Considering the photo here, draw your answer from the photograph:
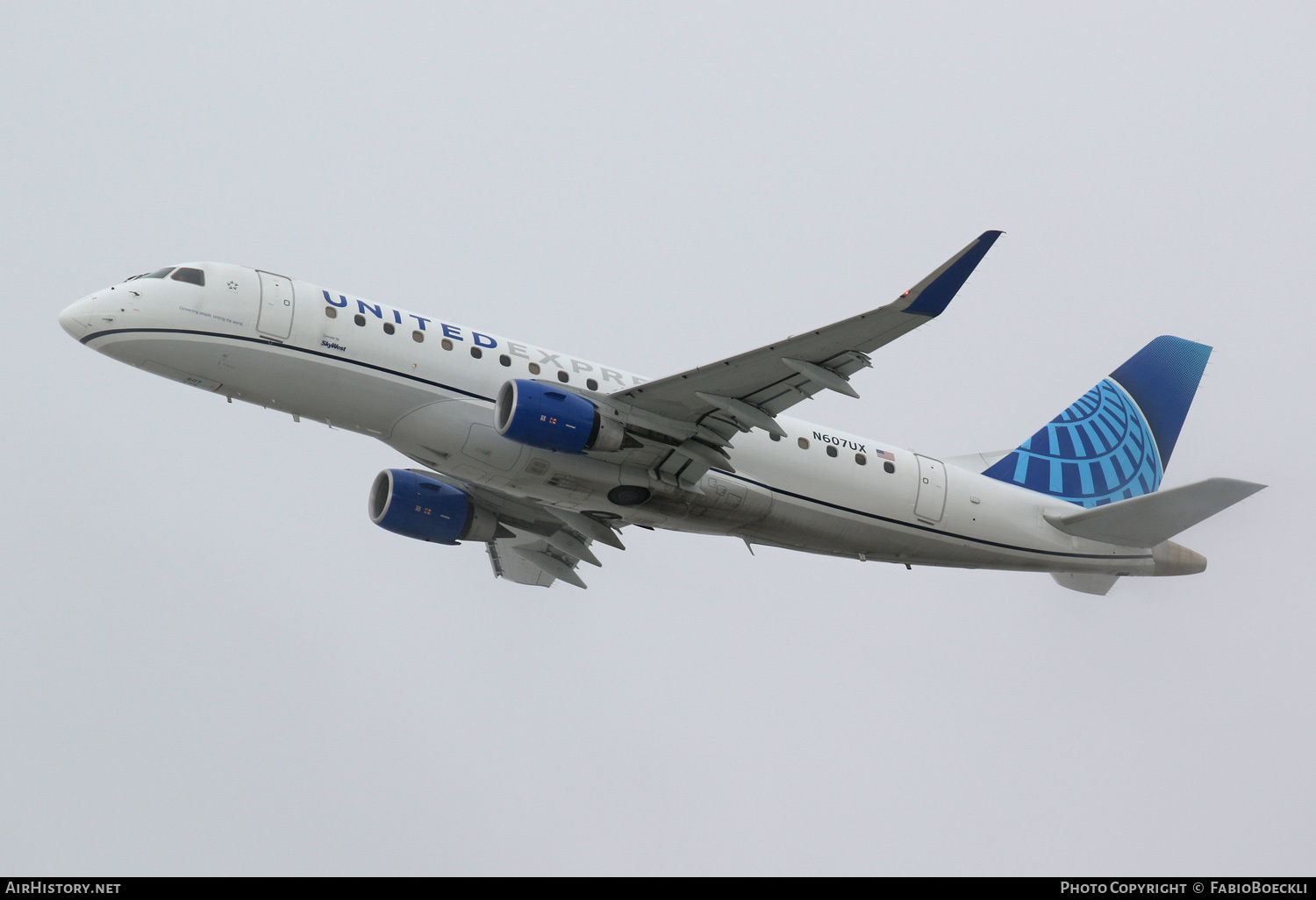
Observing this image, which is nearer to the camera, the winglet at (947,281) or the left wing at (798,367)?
the winglet at (947,281)

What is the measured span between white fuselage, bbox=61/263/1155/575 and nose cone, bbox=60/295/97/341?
0.11 feet

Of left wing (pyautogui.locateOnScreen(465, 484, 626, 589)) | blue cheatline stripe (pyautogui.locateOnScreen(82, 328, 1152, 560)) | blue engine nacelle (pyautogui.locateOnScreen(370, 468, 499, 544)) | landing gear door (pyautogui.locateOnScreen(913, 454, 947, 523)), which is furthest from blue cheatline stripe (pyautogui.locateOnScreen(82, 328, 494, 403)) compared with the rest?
landing gear door (pyautogui.locateOnScreen(913, 454, 947, 523))

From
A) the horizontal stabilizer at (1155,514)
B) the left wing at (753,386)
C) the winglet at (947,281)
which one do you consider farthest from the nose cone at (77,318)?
the horizontal stabilizer at (1155,514)

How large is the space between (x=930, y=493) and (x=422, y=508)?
516 inches

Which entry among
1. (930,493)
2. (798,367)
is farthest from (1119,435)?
(798,367)

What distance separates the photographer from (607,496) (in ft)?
96.2

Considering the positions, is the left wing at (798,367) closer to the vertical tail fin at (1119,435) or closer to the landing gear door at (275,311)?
the landing gear door at (275,311)

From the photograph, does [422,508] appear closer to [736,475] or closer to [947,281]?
[736,475]

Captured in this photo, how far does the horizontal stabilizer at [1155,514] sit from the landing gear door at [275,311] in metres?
19.8

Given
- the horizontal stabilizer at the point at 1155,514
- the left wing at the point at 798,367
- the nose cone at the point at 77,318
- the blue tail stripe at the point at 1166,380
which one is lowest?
the horizontal stabilizer at the point at 1155,514

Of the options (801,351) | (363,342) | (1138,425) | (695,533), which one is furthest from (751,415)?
(1138,425)

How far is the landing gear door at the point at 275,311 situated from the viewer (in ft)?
89.4
